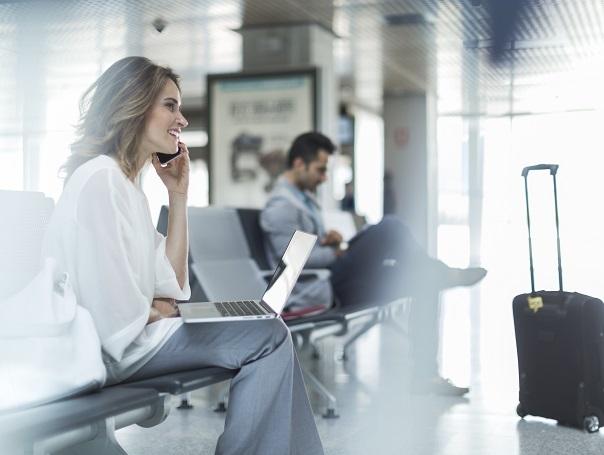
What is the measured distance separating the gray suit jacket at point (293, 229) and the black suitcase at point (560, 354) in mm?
1179

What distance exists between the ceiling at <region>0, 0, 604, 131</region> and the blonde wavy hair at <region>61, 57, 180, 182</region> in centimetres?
533

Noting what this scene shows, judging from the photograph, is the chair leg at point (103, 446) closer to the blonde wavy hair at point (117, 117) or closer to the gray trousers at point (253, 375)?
the gray trousers at point (253, 375)

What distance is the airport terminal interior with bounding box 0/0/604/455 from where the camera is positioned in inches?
140

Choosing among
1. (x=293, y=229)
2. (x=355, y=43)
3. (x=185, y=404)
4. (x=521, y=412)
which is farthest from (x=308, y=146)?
(x=355, y=43)

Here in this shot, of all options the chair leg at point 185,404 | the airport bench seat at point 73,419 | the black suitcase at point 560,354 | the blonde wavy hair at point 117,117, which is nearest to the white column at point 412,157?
the chair leg at point 185,404

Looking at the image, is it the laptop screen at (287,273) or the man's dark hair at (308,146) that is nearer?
the laptop screen at (287,273)

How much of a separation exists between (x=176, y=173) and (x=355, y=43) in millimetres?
7314

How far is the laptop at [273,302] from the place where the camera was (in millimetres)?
2247

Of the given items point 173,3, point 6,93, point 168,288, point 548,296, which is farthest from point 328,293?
point 6,93

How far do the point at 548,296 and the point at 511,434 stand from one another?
54cm

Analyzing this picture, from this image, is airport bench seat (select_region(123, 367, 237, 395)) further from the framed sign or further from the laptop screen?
the framed sign

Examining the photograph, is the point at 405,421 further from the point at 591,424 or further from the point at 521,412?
the point at 591,424

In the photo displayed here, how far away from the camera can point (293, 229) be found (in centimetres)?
436

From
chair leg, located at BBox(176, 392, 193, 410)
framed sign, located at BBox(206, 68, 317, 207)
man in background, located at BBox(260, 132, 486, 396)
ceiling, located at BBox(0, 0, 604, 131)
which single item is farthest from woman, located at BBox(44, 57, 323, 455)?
framed sign, located at BBox(206, 68, 317, 207)
